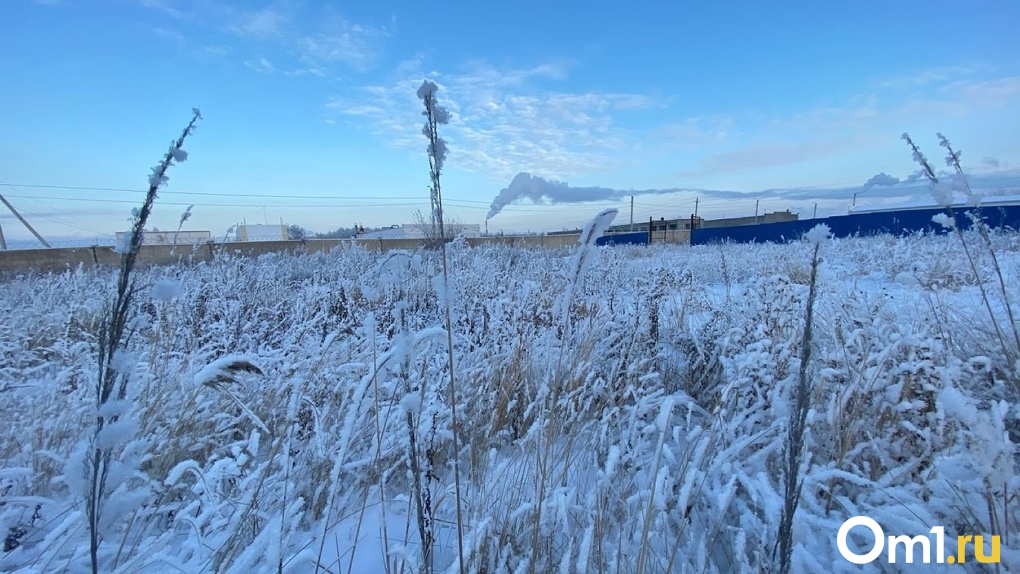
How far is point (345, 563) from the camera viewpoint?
4.99 ft

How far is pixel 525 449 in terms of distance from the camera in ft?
6.34

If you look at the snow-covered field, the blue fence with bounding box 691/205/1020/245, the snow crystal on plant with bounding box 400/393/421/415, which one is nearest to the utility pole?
the snow-covered field

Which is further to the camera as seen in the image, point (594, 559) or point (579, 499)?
point (579, 499)

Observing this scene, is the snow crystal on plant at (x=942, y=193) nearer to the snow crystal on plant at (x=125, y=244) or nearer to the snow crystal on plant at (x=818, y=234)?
the snow crystal on plant at (x=818, y=234)

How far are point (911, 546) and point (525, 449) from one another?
4.39ft

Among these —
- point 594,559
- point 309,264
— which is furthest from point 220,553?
point 309,264

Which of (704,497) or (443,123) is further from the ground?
(443,123)

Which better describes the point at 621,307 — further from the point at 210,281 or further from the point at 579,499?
the point at 210,281

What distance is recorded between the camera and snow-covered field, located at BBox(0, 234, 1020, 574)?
1.26 metres

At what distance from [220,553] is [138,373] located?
1.56 m

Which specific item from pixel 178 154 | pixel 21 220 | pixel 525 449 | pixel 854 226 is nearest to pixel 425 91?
pixel 178 154

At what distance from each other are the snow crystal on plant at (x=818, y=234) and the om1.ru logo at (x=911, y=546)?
100 centimetres

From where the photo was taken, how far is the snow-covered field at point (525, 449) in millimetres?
1264

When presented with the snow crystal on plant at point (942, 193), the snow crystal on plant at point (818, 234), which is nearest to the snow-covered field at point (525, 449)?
the snow crystal on plant at point (818, 234)
